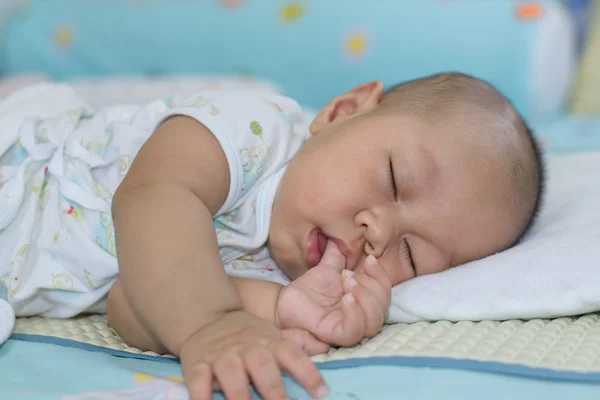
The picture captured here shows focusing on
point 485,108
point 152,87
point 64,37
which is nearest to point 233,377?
point 485,108

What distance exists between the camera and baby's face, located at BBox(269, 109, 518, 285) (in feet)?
3.31

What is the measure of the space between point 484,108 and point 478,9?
1269 millimetres

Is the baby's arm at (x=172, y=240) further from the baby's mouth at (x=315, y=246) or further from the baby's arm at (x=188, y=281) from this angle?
the baby's mouth at (x=315, y=246)

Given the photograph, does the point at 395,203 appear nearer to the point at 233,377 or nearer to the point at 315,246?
the point at 315,246

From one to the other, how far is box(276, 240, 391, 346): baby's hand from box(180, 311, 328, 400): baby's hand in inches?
3.3

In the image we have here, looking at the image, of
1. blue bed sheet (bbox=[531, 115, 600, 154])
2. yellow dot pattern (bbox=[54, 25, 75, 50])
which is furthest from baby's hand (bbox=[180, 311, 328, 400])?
yellow dot pattern (bbox=[54, 25, 75, 50])

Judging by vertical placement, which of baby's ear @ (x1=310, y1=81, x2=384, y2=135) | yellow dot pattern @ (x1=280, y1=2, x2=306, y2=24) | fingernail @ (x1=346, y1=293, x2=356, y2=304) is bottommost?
fingernail @ (x1=346, y1=293, x2=356, y2=304)

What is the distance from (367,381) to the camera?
75 cm

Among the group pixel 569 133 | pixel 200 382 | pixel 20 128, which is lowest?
pixel 569 133

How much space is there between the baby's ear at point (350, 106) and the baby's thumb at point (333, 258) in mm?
249

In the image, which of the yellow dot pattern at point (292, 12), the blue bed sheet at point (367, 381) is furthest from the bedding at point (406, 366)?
the yellow dot pattern at point (292, 12)

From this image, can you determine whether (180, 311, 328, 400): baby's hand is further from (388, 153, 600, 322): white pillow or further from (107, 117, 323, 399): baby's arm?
(388, 153, 600, 322): white pillow

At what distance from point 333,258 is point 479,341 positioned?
0.78ft

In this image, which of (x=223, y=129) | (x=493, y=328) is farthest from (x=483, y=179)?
(x=223, y=129)
